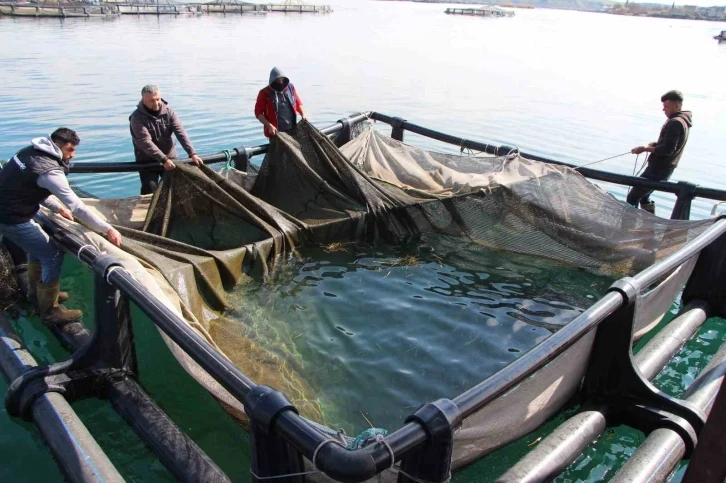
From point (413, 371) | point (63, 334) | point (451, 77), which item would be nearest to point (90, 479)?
point (63, 334)

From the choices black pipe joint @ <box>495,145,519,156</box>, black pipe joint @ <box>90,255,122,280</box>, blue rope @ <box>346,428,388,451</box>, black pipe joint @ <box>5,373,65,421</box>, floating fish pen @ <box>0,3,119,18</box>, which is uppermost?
floating fish pen @ <box>0,3,119,18</box>

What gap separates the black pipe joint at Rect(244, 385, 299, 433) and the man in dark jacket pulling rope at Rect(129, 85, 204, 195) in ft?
14.6

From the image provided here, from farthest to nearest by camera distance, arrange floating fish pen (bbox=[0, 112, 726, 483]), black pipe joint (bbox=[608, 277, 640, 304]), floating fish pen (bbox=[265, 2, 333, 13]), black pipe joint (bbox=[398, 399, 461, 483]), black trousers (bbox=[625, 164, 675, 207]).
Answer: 1. floating fish pen (bbox=[265, 2, 333, 13])
2. black trousers (bbox=[625, 164, 675, 207])
3. black pipe joint (bbox=[608, 277, 640, 304])
4. floating fish pen (bbox=[0, 112, 726, 483])
5. black pipe joint (bbox=[398, 399, 461, 483])

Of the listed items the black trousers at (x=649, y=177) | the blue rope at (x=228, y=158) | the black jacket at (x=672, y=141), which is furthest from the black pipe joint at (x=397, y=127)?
the black jacket at (x=672, y=141)

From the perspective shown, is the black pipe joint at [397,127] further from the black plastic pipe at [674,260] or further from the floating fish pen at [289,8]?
the floating fish pen at [289,8]

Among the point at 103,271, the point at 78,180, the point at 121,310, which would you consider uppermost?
the point at 103,271

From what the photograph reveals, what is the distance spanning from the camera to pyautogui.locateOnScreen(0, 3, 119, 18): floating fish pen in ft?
143

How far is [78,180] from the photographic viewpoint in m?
10.3

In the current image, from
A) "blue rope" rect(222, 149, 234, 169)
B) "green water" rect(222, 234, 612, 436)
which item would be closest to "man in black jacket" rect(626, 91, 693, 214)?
"green water" rect(222, 234, 612, 436)

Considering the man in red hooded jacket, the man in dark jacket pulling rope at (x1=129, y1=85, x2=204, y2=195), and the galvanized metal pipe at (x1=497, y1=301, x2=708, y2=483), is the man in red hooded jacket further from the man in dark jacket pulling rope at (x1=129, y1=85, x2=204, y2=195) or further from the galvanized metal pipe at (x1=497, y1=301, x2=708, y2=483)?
the galvanized metal pipe at (x1=497, y1=301, x2=708, y2=483)

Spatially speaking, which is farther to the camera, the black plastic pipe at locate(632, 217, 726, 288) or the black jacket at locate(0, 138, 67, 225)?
the black jacket at locate(0, 138, 67, 225)

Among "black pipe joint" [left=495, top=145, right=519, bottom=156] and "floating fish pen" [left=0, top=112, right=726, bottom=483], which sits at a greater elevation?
"black pipe joint" [left=495, top=145, right=519, bottom=156]

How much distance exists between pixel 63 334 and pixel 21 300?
1088mm

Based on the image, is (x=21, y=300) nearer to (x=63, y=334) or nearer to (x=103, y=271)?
(x=63, y=334)
